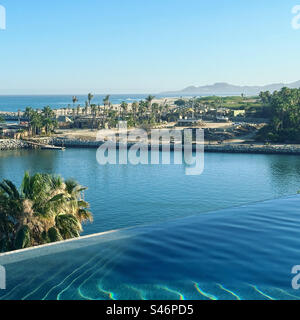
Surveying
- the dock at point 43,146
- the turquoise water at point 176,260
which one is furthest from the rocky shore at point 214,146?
the turquoise water at point 176,260

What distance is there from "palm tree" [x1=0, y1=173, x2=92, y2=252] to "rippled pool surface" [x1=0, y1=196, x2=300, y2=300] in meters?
0.94

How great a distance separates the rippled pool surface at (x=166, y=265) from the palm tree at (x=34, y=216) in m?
0.94

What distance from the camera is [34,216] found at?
1535 centimetres

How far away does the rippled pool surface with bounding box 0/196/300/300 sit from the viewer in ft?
39.1

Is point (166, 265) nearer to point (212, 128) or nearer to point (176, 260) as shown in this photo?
point (176, 260)

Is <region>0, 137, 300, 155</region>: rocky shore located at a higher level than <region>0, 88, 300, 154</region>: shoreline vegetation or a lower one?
lower

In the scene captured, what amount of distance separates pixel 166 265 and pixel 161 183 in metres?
30.9

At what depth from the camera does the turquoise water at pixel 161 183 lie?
107 ft

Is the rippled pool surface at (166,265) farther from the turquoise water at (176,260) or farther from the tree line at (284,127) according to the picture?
the tree line at (284,127)

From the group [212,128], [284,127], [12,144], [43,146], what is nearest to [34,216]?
[43,146]

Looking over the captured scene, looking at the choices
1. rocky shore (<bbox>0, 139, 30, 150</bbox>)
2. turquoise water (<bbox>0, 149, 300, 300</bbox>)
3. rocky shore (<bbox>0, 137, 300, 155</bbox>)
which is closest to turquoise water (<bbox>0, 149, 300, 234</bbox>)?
rocky shore (<bbox>0, 137, 300, 155</bbox>)

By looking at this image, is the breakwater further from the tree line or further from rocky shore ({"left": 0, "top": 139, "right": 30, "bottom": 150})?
rocky shore ({"left": 0, "top": 139, "right": 30, "bottom": 150})
